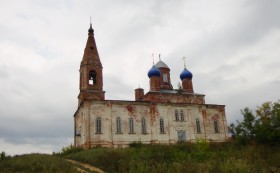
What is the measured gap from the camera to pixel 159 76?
35.9m

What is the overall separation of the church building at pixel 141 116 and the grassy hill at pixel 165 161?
235 inches

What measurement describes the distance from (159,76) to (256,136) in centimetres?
1504

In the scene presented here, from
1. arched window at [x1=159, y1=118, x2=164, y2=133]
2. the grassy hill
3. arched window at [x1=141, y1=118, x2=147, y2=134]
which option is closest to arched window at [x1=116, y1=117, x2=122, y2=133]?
arched window at [x1=141, y1=118, x2=147, y2=134]

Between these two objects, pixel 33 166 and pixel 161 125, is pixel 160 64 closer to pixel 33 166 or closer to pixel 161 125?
pixel 161 125

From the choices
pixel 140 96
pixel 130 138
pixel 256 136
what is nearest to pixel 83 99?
pixel 130 138

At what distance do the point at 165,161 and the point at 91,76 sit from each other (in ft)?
53.3

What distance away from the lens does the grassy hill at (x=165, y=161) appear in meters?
14.7

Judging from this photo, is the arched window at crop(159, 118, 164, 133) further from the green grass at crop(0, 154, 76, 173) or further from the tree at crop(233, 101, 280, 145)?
the green grass at crop(0, 154, 76, 173)

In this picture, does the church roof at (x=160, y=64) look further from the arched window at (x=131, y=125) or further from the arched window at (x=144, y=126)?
the arched window at (x=131, y=125)

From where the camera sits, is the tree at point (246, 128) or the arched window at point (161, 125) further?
the arched window at point (161, 125)

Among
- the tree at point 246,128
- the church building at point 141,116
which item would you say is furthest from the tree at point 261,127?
the church building at point 141,116

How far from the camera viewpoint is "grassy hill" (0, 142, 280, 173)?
14695 mm

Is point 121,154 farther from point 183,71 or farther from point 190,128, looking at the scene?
point 183,71

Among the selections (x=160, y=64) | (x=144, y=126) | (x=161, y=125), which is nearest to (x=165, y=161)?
(x=144, y=126)
